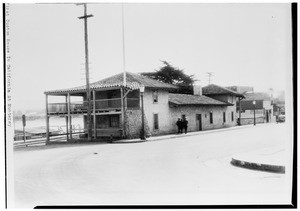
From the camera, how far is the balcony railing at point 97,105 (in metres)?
25.5

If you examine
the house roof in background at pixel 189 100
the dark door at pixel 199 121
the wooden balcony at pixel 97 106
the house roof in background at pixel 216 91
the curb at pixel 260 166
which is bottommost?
the curb at pixel 260 166

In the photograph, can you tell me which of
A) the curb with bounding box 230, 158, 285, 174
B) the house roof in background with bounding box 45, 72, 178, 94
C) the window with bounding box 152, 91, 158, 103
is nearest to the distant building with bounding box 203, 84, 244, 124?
the house roof in background with bounding box 45, 72, 178, 94

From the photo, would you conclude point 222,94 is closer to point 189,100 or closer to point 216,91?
point 216,91

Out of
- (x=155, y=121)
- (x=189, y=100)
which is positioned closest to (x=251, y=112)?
(x=189, y=100)

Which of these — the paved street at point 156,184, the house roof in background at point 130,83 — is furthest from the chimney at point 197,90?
the paved street at point 156,184

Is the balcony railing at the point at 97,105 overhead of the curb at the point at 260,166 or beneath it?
overhead

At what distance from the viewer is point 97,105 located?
25.9 meters

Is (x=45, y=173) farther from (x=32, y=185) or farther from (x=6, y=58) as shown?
(x=6, y=58)

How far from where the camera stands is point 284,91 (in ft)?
25.2

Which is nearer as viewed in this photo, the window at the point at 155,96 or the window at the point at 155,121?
the window at the point at 155,121

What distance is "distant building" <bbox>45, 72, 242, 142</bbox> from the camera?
81.5 ft

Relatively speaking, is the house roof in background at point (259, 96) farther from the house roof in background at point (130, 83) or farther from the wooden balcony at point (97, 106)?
the wooden balcony at point (97, 106)

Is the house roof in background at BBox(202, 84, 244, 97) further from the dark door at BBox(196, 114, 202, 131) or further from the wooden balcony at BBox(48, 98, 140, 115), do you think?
the wooden balcony at BBox(48, 98, 140, 115)

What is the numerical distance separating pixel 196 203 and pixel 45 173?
4807mm
